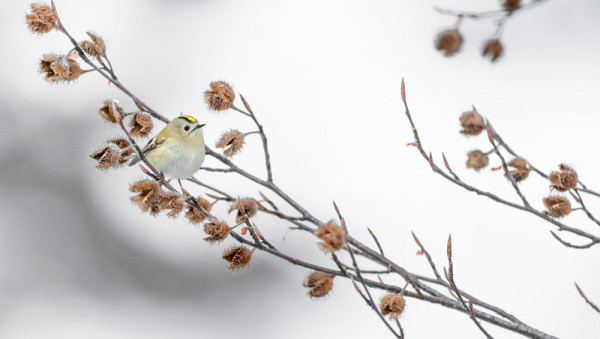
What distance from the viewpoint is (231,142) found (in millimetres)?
2711

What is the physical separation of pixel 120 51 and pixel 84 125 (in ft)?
16.7

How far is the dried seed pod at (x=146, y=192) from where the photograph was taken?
2.35m

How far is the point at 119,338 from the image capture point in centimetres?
1048

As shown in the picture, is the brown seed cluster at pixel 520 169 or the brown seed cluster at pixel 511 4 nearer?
the brown seed cluster at pixel 520 169

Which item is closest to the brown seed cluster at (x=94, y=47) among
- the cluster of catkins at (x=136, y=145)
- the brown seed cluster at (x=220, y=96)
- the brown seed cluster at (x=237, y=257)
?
the cluster of catkins at (x=136, y=145)

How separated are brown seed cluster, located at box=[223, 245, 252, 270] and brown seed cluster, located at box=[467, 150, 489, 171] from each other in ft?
3.06

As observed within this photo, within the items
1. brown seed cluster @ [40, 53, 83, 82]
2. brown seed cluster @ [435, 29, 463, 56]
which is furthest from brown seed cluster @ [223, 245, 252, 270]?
brown seed cluster @ [435, 29, 463, 56]

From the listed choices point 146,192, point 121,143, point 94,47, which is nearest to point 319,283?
point 146,192

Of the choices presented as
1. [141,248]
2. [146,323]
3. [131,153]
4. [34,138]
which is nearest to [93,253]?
[141,248]

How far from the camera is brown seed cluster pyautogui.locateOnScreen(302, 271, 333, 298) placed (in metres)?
2.33

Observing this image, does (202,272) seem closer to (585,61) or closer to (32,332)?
(32,332)

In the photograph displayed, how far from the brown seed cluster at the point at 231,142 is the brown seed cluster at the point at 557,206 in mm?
1154

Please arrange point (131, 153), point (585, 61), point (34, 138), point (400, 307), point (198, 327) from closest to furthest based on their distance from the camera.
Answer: point (400, 307) < point (131, 153) < point (198, 327) < point (34, 138) < point (585, 61)

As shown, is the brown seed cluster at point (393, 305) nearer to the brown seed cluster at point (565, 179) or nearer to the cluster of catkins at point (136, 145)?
the cluster of catkins at point (136, 145)
